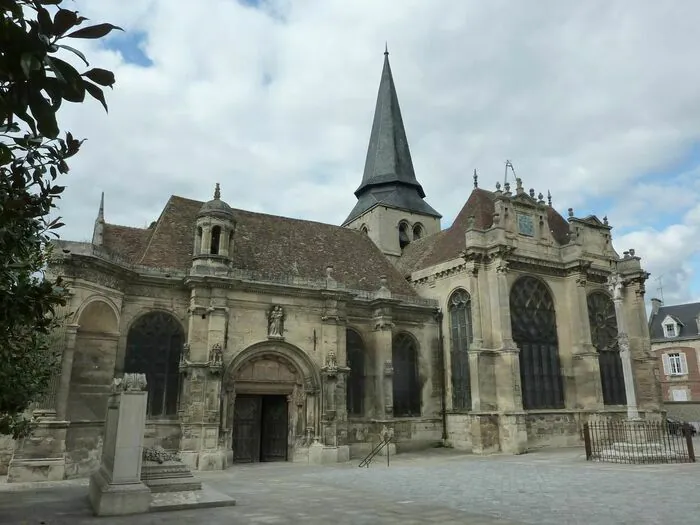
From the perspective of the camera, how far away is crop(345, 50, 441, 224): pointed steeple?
33016mm

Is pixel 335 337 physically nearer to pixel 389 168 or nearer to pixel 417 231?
pixel 417 231

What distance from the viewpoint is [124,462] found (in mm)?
9359

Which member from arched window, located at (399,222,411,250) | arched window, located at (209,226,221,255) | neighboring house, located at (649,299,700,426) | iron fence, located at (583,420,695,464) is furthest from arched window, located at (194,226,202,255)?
neighboring house, located at (649,299,700,426)

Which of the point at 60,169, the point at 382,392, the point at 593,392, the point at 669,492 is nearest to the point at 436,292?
the point at 382,392

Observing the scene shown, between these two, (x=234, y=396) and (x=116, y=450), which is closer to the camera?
(x=116, y=450)

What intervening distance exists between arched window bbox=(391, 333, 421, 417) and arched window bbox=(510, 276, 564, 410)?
4.37 m

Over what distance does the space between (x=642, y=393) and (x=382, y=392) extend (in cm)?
1389

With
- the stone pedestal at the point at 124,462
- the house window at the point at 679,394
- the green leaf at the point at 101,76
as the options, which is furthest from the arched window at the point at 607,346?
the green leaf at the point at 101,76

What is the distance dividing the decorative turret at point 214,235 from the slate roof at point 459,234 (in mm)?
10114

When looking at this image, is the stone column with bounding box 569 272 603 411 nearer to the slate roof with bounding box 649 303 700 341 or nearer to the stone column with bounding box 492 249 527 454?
the stone column with bounding box 492 249 527 454

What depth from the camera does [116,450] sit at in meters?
9.27

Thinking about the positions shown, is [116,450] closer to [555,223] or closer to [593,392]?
[593,392]

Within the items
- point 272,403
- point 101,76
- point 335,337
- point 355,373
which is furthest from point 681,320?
point 101,76

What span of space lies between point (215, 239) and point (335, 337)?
5.67 m
